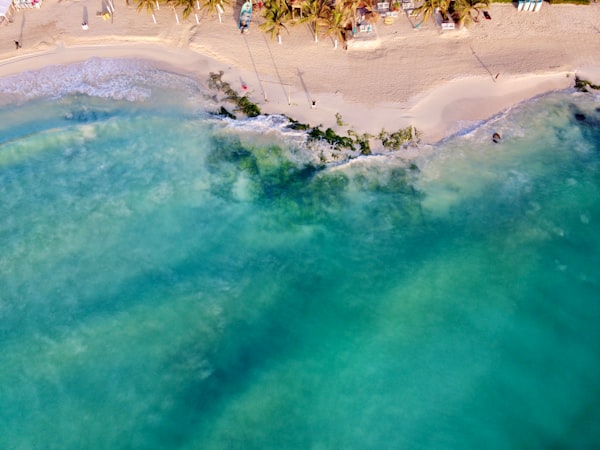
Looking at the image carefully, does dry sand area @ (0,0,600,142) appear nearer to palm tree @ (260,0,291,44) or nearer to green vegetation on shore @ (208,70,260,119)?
green vegetation on shore @ (208,70,260,119)

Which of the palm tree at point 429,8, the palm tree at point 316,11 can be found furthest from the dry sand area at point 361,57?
the palm tree at point 316,11


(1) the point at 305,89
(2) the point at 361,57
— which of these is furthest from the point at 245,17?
(2) the point at 361,57

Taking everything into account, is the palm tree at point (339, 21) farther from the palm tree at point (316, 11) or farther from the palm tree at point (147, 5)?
the palm tree at point (147, 5)

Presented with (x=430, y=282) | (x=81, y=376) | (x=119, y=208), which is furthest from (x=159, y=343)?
(x=430, y=282)

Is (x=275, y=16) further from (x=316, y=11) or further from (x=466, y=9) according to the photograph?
(x=466, y=9)

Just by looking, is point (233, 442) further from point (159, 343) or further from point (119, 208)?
point (119, 208)

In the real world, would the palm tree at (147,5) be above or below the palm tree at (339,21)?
above
